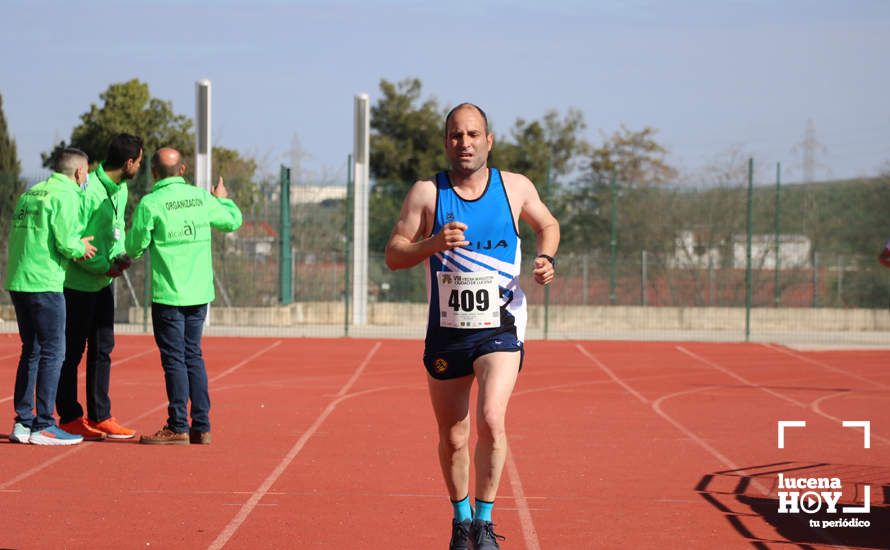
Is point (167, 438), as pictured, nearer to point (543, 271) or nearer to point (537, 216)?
point (537, 216)

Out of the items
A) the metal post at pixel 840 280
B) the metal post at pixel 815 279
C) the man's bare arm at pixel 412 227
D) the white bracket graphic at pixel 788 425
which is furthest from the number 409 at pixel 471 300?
the metal post at pixel 840 280

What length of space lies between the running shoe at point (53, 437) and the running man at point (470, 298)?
13.5 feet

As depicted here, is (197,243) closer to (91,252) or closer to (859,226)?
(91,252)

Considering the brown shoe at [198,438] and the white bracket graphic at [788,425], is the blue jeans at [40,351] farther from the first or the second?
the white bracket graphic at [788,425]

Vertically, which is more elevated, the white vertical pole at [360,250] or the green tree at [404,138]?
the green tree at [404,138]

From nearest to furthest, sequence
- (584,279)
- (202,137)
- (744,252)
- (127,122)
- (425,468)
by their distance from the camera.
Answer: (425,468) → (202,137) → (584,279) → (744,252) → (127,122)

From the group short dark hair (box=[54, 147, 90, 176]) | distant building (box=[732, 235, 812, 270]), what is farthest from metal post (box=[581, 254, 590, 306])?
short dark hair (box=[54, 147, 90, 176])

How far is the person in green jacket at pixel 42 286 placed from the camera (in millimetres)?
8766

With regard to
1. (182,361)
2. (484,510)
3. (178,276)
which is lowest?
(484,510)

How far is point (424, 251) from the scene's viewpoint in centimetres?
550

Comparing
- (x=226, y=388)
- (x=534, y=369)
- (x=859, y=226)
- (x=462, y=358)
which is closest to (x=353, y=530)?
(x=462, y=358)

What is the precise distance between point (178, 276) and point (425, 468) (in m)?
2.25

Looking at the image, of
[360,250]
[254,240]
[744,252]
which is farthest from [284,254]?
[744,252]

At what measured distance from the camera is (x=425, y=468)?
821 cm
